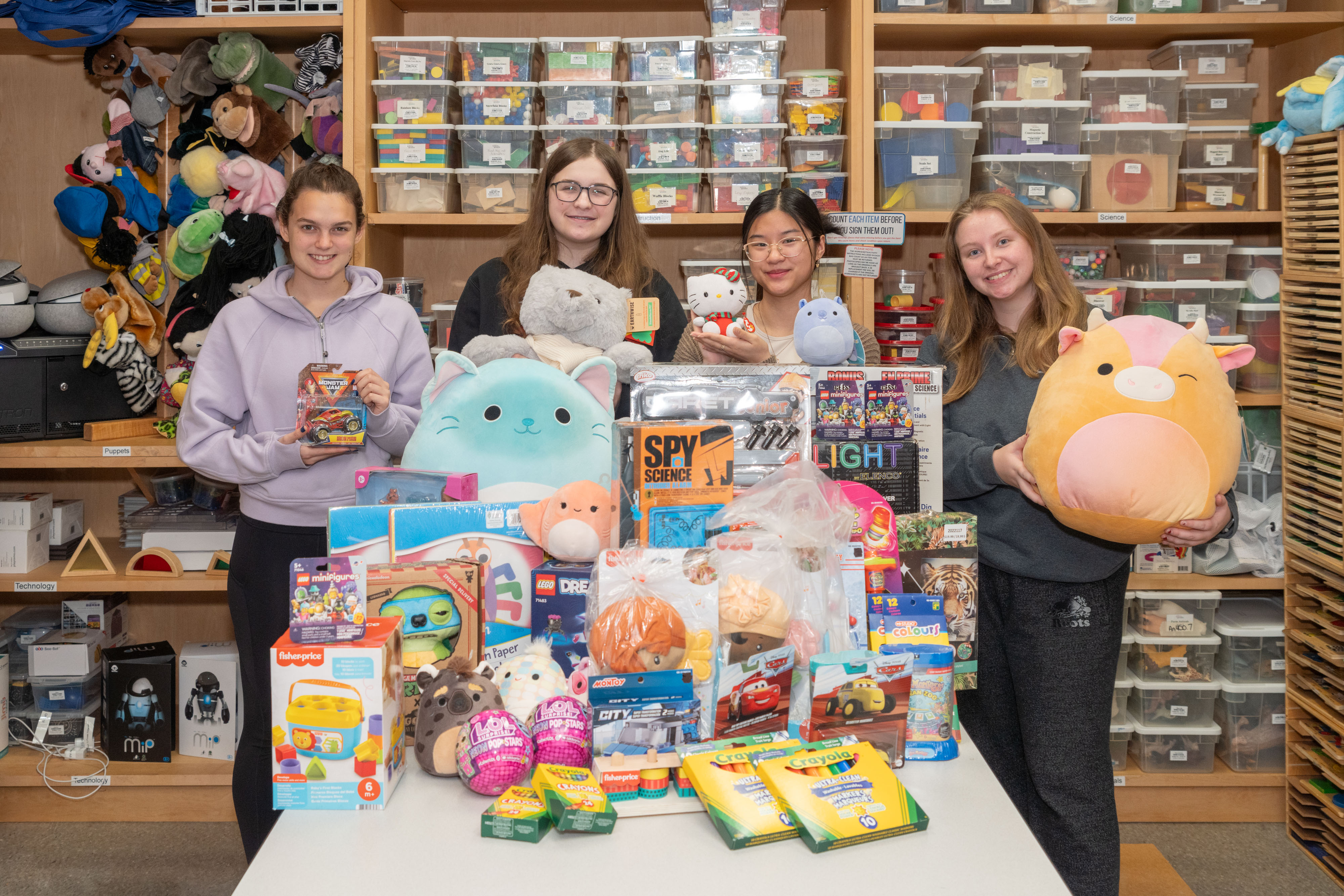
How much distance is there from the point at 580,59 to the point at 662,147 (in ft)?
1.04

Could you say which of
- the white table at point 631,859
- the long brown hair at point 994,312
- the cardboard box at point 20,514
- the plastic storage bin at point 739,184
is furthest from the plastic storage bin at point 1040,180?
the cardboard box at point 20,514

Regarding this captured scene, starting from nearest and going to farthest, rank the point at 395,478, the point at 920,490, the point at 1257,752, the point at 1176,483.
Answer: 1. the point at 1176,483
2. the point at 395,478
3. the point at 920,490
4. the point at 1257,752

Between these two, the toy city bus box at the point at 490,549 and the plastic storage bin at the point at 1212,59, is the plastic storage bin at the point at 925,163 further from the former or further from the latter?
the toy city bus box at the point at 490,549

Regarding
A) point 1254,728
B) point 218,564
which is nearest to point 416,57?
point 218,564

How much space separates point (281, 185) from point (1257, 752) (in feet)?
10.3

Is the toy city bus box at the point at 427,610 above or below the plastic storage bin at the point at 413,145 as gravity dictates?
below

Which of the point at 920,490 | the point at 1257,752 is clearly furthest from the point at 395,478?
the point at 1257,752

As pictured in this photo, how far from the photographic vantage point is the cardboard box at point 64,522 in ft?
9.48

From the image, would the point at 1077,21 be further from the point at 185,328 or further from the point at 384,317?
the point at 185,328

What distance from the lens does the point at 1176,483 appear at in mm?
1262

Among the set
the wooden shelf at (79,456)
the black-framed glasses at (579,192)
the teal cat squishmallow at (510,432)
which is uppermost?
the black-framed glasses at (579,192)

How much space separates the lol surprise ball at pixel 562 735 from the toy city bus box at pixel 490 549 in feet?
0.53

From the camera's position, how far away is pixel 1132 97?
2.62 m

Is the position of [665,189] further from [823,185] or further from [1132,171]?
[1132,171]
